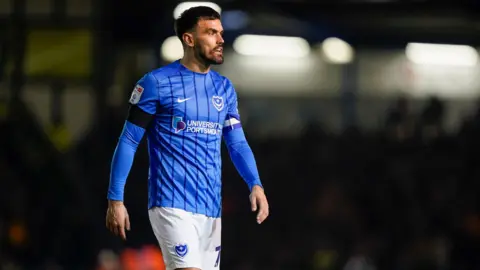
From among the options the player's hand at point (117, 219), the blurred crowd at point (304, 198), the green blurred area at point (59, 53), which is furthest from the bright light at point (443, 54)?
the player's hand at point (117, 219)

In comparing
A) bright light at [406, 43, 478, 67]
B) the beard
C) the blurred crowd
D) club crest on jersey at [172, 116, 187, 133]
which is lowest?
the blurred crowd

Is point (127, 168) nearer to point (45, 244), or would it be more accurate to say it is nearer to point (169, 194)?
point (169, 194)

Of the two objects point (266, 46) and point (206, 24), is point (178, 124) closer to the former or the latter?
point (206, 24)

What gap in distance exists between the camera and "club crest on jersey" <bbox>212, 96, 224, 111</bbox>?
6.29 metres

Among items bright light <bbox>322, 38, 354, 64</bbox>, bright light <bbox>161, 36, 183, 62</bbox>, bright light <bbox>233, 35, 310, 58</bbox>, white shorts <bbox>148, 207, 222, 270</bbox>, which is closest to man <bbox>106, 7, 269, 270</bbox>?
white shorts <bbox>148, 207, 222, 270</bbox>

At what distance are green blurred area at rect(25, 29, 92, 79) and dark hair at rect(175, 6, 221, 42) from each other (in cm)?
727

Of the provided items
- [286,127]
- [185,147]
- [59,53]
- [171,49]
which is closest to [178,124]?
[185,147]

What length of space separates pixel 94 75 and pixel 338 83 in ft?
8.35

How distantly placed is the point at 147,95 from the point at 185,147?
0.31 meters

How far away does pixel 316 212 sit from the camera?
13.1 metres

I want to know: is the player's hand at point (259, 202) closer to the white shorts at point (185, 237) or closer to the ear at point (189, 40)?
the white shorts at point (185, 237)

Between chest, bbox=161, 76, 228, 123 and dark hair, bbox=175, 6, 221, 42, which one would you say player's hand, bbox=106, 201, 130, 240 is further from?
dark hair, bbox=175, 6, 221, 42

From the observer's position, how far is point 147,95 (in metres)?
6.14

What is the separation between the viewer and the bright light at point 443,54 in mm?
13211
